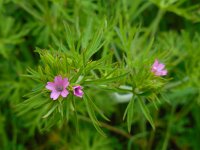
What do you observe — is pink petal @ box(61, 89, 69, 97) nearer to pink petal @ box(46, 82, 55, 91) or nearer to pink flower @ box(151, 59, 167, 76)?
pink petal @ box(46, 82, 55, 91)

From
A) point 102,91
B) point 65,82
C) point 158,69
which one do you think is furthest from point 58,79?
point 102,91

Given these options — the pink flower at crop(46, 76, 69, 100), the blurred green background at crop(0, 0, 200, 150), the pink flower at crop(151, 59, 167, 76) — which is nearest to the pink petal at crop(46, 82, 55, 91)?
the pink flower at crop(46, 76, 69, 100)

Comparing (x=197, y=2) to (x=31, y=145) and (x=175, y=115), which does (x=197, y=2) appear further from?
(x=31, y=145)

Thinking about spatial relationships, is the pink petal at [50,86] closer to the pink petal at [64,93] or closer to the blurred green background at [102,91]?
the pink petal at [64,93]

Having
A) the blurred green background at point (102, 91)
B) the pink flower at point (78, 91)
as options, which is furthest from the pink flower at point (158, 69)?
the blurred green background at point (102, 91)

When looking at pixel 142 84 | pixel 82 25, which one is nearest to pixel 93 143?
pixel 82 25

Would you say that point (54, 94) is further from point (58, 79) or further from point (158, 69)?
point (158, 69)

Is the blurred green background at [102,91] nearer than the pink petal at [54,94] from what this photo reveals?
No
